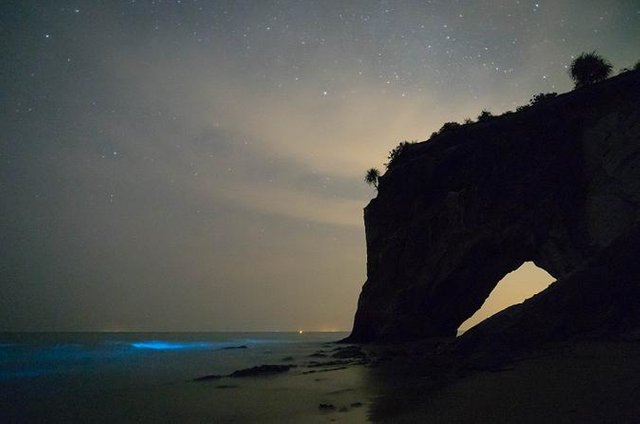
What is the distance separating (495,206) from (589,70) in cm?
1298

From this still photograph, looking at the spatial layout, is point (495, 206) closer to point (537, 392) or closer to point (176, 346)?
point (537, 392)

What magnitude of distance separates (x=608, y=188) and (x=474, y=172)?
33.7 feet

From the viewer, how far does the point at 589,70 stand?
93.8 ft

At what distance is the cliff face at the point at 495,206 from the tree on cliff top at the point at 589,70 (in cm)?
550

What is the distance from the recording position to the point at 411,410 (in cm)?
861

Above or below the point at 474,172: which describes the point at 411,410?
below

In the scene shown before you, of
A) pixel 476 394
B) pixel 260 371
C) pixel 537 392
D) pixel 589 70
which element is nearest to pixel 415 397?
pixel 476 394

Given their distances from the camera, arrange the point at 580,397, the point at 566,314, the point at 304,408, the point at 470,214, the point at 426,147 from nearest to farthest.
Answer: the point at 580,397 < the point at 304,408 < the point at 566,314 < the point at 470,214 < the point at 426,147

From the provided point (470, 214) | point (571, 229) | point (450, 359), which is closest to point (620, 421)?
point (450, 359)

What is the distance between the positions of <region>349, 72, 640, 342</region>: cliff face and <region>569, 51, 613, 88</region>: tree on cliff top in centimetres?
550

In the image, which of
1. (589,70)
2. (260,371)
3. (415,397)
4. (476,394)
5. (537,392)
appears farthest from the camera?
(589,70)

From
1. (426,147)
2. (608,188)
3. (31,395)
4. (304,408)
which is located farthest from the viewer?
(426,147)

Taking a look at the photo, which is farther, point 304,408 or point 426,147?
point 426,147

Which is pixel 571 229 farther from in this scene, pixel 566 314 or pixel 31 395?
pixel 31 395
